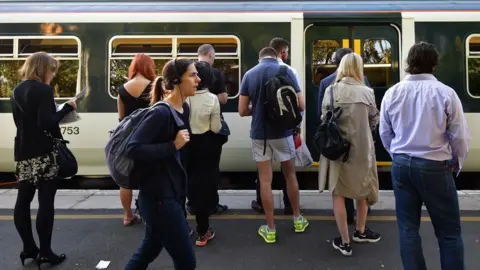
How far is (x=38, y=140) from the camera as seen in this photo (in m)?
3.53

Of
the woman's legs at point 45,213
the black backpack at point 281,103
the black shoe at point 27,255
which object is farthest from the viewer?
the black backpack at point 281,103

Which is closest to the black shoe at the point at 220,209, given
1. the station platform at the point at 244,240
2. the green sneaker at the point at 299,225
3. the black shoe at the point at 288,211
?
the station platform at the point at 244,240

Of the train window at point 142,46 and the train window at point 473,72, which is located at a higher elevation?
the train window at point 142,46

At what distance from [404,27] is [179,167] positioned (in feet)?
15.9

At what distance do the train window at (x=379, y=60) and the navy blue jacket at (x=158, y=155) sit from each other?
14.8 ft

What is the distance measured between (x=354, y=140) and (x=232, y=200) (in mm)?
2123

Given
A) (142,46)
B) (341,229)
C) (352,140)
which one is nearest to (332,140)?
(352,140)

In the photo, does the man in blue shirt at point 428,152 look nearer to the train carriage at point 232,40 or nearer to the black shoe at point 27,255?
the black shoe at point 27,255

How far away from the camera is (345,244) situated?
3885 millimetres

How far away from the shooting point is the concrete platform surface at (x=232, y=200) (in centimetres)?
524

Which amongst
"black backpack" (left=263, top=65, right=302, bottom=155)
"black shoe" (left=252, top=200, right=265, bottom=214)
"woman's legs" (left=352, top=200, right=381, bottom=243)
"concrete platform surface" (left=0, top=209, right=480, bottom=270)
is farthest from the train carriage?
"woman's legs" (left=352, top=200, right=381, bottom=243)

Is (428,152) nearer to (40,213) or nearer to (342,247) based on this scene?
(342,247)

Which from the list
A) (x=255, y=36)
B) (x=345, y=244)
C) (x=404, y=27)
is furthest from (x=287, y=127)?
(x=404, y=27)

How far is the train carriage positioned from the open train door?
1 cm
